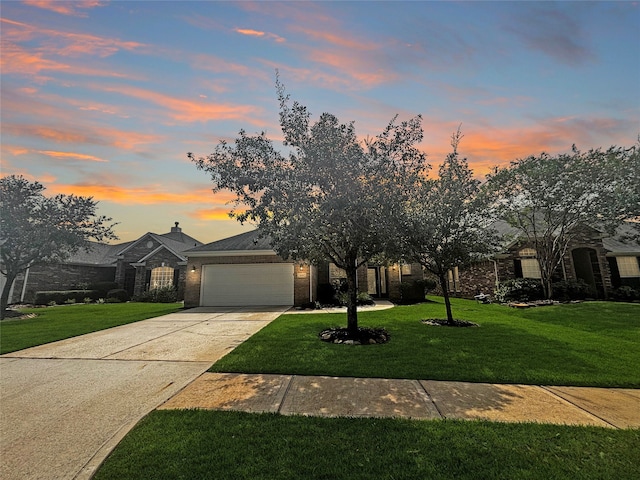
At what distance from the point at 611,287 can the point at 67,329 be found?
29.3m

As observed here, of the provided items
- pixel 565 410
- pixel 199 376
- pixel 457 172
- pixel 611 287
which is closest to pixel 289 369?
pixel 199 376

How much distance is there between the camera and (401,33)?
7.88m

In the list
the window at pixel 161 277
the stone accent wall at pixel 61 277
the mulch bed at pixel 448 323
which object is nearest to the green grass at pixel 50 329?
the window at pixel 161 277

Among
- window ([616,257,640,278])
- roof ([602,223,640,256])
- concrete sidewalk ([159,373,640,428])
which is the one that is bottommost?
concrete sidewalk ([159,373,640,428])

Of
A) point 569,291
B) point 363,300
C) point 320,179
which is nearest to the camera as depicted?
point 320,179

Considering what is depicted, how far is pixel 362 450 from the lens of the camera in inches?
117

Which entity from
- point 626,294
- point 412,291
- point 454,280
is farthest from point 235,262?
point 626,294

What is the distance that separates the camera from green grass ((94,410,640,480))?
2.64m

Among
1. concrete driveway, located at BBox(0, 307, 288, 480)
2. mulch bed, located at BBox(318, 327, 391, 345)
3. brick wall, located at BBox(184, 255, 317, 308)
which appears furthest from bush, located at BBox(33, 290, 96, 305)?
mulch bed, located at BBox(318, 327, 391, 345)

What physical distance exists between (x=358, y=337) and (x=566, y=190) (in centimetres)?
1515

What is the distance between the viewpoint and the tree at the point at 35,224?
13383 millimetres

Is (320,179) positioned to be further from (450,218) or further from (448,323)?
(448,323)

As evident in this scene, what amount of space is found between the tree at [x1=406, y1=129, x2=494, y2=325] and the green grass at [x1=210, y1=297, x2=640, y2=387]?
2.35 m

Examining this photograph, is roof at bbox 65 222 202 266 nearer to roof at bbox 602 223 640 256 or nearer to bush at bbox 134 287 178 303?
bush at bbox 134 287 178 303
